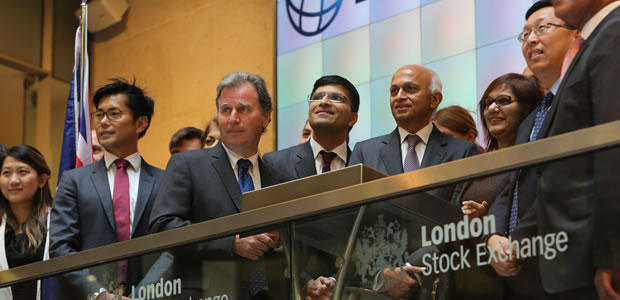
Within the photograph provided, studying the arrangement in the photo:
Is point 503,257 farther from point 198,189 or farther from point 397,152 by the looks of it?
point 397,152

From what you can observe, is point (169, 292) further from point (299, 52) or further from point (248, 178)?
point (299, 52)

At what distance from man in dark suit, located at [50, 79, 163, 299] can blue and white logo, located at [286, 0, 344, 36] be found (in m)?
3.97

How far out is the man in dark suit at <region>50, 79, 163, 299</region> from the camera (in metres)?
3.73

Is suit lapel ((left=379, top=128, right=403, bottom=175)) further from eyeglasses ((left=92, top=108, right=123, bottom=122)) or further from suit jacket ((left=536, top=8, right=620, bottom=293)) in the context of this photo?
suit jacket ((left=536, top=8, right=620, bottom=293))

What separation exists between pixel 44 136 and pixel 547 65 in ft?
25.2

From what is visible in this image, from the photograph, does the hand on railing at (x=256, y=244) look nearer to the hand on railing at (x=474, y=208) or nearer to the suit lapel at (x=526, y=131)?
the hand on railing at (x=474, y=208)

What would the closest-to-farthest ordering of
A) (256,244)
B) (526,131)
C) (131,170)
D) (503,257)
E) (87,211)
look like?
(503,257) < (256,244) < (526,131) < (87,211) < (131,170)

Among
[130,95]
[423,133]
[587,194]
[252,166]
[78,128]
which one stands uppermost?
[78,128]

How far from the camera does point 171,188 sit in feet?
11.1

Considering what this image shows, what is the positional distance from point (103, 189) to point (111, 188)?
0.07 meters

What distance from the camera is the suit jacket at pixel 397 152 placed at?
149 inches

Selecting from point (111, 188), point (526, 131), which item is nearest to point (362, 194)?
point (526, 131)

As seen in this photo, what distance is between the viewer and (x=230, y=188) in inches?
136

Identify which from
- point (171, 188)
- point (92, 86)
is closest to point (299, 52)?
point (92, 86)
